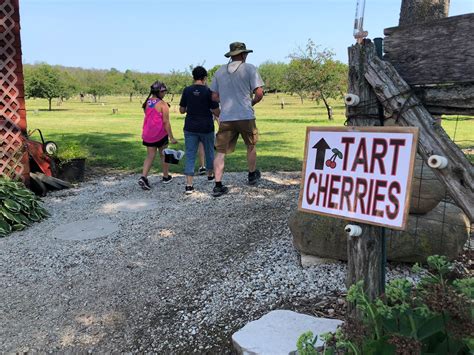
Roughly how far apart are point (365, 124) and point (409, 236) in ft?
4.74

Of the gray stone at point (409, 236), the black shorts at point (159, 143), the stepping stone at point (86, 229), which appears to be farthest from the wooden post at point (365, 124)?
the black shorts at point (159, 143)

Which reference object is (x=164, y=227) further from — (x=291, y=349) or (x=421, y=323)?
(x=421, y=323)

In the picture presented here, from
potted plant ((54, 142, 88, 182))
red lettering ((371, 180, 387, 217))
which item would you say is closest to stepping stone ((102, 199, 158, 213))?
potted plant ((54, 142, 88, 182))

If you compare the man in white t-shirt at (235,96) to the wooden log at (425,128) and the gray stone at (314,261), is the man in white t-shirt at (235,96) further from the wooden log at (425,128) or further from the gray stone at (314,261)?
the wooden log at (425,128)

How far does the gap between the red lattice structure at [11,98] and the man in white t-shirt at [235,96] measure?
315 centimetres

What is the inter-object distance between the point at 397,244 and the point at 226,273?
56.4 inches

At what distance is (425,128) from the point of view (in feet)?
7.56

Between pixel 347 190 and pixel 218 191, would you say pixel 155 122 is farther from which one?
pixel 347 190

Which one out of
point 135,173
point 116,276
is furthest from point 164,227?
point 135,173

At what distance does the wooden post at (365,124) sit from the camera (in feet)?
8.11

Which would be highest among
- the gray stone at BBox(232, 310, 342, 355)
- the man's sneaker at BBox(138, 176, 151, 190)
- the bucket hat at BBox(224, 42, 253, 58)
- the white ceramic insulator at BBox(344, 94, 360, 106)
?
the bucket hat at BBox(224, 42, 253, 58)

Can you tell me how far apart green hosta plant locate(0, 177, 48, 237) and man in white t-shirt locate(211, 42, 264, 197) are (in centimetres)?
237

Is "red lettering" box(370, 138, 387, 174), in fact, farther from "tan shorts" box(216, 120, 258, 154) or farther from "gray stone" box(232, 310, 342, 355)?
"tan shorts" box(216, 120, 258, 154)

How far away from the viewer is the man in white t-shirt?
6191 millimetres
